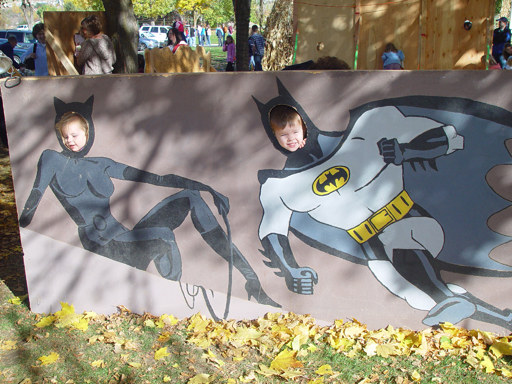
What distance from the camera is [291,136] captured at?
10.2 feet

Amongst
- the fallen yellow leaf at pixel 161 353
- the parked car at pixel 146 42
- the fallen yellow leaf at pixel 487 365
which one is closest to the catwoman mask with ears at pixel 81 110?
the fallen yellow leaf at pixel 161 353

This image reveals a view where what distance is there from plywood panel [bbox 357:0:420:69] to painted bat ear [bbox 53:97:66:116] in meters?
5.98

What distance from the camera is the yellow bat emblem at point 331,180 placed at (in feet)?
10.3

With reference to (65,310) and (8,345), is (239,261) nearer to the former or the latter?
(65,310)

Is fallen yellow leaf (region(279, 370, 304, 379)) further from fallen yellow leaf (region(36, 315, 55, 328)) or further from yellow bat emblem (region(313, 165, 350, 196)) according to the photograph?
fallen yellow leaf (region(36, 315, 55, 328))

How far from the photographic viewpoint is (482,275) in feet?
10.3

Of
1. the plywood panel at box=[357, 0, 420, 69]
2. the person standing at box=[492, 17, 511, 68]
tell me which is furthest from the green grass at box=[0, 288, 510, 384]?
the person standing at box=[492, 17, 511, 68]

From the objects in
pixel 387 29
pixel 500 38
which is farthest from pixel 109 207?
pixel 500 38

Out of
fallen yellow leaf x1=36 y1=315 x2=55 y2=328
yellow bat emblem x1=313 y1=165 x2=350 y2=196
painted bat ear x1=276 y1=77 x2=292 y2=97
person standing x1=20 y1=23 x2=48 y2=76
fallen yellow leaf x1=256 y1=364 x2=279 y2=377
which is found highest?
person standing x1=20 y1=23 x2=48 y2=76

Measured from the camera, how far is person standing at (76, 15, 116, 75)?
5617mm

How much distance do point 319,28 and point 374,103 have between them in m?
5.60

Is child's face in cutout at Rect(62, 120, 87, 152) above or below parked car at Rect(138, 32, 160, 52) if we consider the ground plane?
below

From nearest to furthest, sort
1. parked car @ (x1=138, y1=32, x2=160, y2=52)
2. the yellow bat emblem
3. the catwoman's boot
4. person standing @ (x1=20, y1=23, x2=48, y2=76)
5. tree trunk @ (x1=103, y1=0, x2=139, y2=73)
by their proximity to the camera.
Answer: the yellow bat emblem < the catwoman's boot < tree trunk @ (x1=103, y1=0, x2=139, y2=73) < person standing @ (x1=20, y1=23, x2=48, y2=76) < parked car @ (x1=138, y1=32, x2=160, y2=52)

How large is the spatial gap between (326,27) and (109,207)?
592cm
